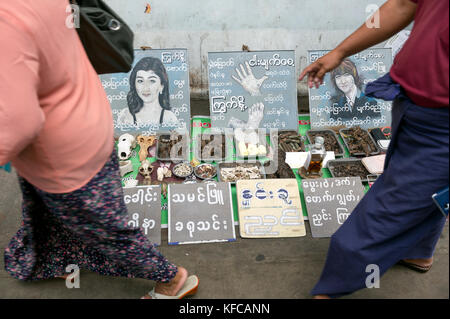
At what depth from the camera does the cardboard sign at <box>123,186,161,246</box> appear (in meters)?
2.72

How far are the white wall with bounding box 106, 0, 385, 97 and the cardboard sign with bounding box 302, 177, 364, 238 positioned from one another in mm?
1691

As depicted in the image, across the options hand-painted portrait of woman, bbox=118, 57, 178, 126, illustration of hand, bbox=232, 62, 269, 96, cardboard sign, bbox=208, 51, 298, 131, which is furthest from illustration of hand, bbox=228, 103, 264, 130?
hand-painted portrait of woman, bbox=118, 57, 178, 126

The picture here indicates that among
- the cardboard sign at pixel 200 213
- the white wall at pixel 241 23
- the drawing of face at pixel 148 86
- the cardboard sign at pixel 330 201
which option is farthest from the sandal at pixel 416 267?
the drawing of face at pixel 148 86

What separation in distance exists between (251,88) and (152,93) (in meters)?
0.97

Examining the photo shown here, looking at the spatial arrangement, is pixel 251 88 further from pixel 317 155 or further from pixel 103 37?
pixel 103 37

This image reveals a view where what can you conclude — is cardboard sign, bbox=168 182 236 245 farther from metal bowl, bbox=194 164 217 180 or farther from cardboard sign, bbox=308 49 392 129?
cardboard sign, bbox=308 49 392 129

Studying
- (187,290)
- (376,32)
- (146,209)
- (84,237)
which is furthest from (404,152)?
(146,209)

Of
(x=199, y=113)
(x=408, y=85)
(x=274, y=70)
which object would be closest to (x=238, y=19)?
(x=274, y=70)

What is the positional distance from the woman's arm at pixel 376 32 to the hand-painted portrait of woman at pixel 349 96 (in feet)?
4.72

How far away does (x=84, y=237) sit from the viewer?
6.41 feet

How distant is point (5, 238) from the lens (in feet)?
8.95

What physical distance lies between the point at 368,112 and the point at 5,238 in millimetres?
3430

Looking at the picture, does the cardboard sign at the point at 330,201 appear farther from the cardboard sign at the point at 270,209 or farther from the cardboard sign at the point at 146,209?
the cardboard sign at the point at 146,209

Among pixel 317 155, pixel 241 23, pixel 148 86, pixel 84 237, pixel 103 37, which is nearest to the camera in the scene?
pixel 103 37
